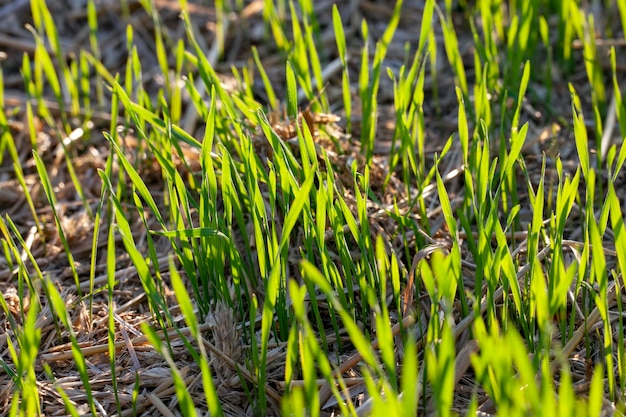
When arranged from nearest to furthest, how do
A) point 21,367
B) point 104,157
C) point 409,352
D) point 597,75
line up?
point 409,352, point 21,367, point 597,75, point 104,157

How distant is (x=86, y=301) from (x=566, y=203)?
95 centimetres

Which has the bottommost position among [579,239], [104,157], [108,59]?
[579,239]

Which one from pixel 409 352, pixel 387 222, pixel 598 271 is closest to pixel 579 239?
pixel 387 222

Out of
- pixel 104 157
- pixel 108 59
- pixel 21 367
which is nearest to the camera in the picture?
pixel 21 367

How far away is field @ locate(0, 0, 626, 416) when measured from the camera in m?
1.14

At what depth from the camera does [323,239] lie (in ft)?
4.15

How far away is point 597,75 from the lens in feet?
6.57

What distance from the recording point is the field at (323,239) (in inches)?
44.8

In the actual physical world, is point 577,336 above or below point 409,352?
below

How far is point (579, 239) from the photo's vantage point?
1.73 metres

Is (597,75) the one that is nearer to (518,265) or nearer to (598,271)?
(518,265)

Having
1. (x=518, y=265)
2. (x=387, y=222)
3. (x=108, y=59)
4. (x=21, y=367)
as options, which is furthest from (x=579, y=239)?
(x=108, y=59)

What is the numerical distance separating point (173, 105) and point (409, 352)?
4.57ft

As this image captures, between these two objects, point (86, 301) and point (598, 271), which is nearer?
point (598, 271)
